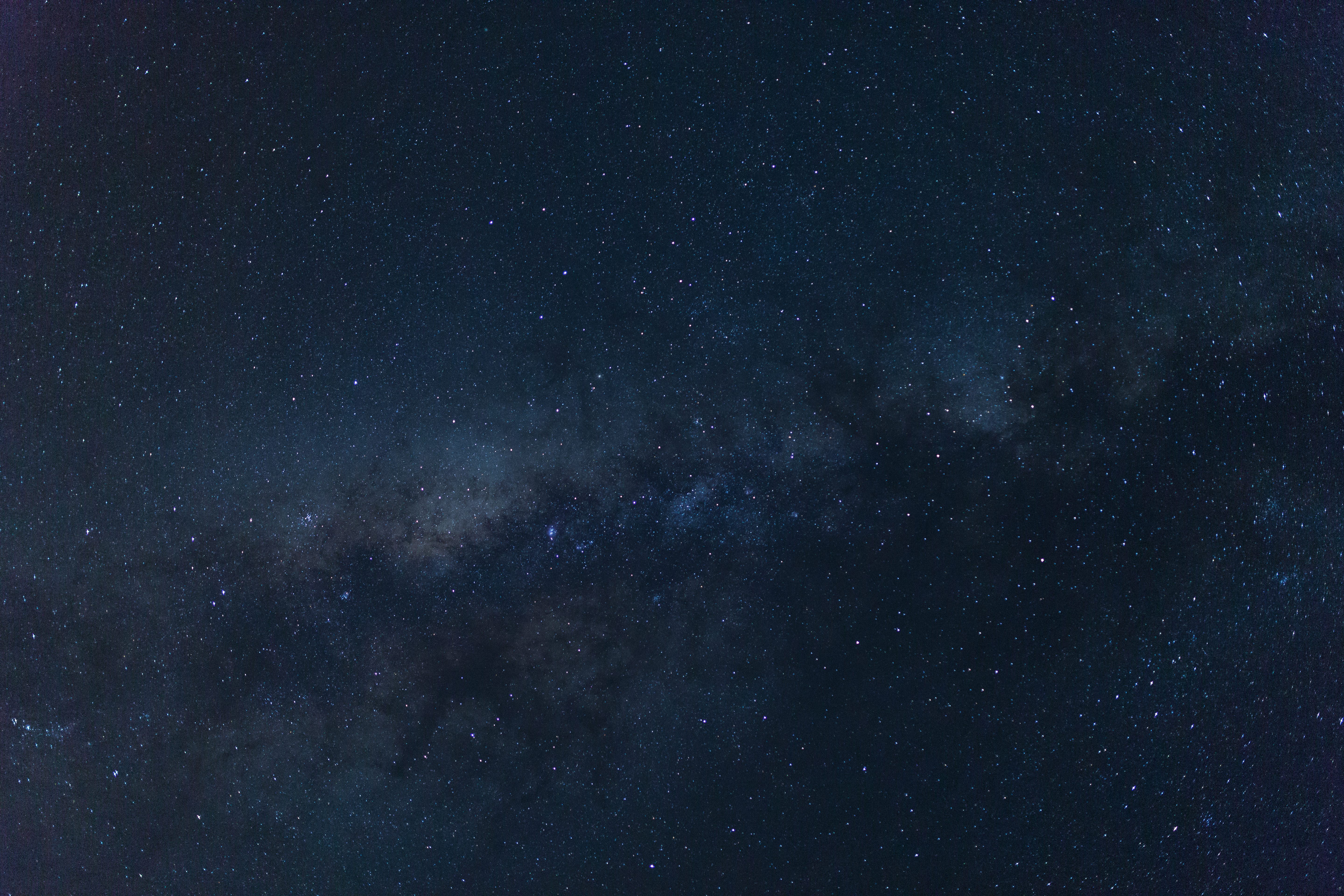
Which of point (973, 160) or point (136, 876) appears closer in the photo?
point (973, 160)

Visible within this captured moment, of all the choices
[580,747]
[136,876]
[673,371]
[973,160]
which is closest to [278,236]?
[673,371]

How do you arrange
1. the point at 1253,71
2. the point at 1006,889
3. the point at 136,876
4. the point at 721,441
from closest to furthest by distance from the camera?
the point at 721,441
the point at 1006,889
the point at 1253,71
the point at 136,876

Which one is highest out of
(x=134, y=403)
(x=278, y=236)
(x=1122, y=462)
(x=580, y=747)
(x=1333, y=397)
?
(x=278, y=236)

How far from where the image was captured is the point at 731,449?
2080mm

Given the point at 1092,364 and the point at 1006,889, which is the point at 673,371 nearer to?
the point at 1092,364

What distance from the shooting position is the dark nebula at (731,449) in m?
2.11

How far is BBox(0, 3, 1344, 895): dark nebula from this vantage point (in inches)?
83.1

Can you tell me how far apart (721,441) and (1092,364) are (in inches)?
39.9

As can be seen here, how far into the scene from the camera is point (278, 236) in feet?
7.63

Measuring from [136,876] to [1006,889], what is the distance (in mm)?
2654

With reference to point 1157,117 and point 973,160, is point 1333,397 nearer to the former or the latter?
point 1157,117

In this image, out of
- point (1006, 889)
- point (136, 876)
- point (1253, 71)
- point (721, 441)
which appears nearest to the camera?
point (721, 441)

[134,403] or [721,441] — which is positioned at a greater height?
[134,403]

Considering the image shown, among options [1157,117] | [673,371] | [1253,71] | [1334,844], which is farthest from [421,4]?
[1334,844]
